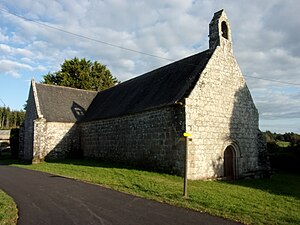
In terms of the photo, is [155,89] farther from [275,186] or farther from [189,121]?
[275,186]

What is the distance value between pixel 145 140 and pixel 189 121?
3.46 m

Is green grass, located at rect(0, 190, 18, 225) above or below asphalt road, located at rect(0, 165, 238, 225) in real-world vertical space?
above

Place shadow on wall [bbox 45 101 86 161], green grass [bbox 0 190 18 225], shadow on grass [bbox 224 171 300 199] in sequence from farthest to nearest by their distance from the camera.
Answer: shadow on wall [bbox 45 101 86 161] → shadow on grass [bbox 224 171 300 199] → green grass [bbox 0 190 18 225]

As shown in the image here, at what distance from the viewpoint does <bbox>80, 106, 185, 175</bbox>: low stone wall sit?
13.1 metres

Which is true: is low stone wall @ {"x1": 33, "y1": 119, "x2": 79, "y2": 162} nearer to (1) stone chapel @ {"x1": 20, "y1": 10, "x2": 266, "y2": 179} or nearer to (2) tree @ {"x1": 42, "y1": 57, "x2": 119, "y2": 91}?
(1) stone chapel @ {"x1": 20, "y1": 10, "x2": 266, "y2": 179}

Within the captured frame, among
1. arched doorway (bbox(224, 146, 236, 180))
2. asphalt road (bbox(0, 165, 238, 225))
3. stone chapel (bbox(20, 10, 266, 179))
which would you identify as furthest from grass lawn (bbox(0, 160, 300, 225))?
arched doorway (bbox(224, 146, 236, 180))

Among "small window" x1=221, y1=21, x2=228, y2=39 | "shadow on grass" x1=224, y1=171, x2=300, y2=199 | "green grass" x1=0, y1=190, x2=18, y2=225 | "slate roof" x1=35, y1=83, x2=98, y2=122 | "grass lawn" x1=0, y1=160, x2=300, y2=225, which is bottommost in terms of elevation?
"shadow on grass" x1=224, y1=171, x2=300, y2=199

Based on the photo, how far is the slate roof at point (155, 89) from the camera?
47.0 ft

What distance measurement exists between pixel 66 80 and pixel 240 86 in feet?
79.7

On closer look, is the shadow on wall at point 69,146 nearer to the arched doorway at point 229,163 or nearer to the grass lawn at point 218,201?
the grass lawn at point 218,201

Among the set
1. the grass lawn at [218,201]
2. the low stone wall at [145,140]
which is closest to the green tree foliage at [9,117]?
the low stone wall at [145,140]

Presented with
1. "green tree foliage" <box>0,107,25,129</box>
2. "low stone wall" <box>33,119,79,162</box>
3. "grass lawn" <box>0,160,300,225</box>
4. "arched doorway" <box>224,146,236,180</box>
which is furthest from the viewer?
"green tree foliage" <box>0,107,25,129</box>

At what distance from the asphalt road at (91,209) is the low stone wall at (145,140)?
15.7ft

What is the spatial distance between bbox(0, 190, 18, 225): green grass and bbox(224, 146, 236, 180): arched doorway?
1068cm
